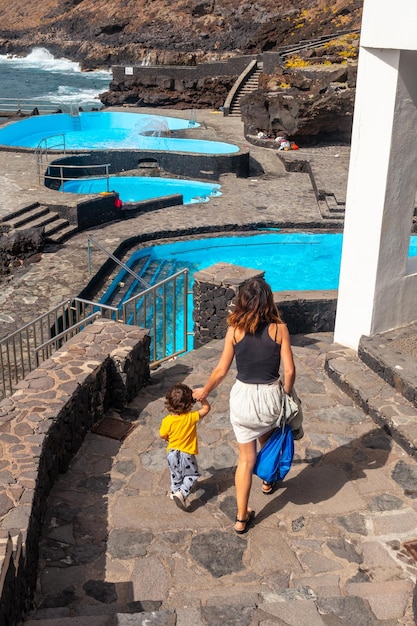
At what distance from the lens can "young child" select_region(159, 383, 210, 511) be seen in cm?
A: 503

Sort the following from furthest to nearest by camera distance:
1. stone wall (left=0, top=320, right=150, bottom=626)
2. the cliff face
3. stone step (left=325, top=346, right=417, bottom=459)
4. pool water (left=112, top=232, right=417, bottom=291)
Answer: the cliff face, pool water (left=112, top=232, right=417, bottom=291), stone step (left=325, top=346, right=417, bottom=459), stone wall (left=0, top=320, right=150, bottom=626)

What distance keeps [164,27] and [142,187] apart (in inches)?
2535

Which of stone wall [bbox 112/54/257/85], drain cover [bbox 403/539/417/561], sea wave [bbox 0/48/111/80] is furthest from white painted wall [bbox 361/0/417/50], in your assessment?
sea wave [bbox 0/48/111/80]

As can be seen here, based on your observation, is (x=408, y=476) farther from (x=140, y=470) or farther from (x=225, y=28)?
(x=225, y=28)

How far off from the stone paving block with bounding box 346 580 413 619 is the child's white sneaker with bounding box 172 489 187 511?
154 cm

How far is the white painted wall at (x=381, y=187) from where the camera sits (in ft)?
22.2

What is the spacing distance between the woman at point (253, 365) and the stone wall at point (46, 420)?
1402 millimetres

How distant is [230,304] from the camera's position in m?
8.60

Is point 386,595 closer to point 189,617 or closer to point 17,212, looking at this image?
point 189,617

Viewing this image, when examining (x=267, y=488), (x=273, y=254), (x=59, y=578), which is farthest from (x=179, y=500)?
(x=273, y=254)

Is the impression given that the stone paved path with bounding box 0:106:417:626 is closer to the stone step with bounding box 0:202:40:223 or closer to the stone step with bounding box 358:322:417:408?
the stone step with bounding box 358:322:417:408

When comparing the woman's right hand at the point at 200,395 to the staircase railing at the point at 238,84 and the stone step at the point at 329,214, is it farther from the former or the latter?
the staircase railing at the point at 238,84

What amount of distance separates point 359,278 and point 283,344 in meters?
3.20

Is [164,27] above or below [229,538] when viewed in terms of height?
above
